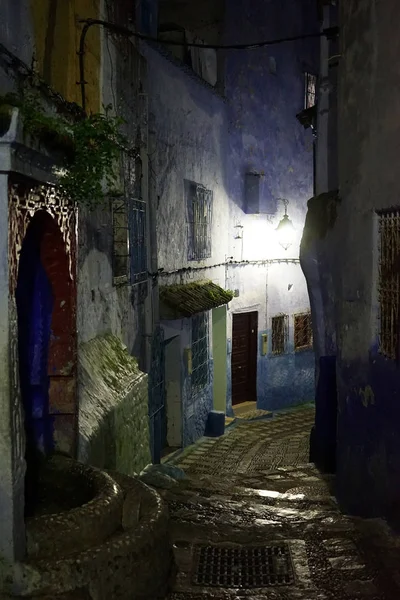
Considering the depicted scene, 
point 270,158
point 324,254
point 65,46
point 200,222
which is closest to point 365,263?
point 324,254

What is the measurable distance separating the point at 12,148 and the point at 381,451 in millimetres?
5075

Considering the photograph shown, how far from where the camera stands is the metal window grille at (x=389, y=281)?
6590 millimetres

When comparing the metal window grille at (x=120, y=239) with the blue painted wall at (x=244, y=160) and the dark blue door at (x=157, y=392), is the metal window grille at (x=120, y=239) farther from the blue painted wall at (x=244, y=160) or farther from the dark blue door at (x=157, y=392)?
the dark blue door at (x=157, y=392)

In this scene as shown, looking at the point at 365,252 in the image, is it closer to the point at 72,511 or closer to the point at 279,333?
the point at 72,511

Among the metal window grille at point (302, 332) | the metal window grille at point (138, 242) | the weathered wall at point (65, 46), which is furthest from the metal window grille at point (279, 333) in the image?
the weathered wall at point (65, 46)

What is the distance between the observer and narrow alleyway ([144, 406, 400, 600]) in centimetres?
530

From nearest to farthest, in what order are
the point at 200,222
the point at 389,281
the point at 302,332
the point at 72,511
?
the point at 72,511, the point at 389,281, the point at 200,222, the point at 302,332

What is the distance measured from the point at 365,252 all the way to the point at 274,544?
3419 millimetres

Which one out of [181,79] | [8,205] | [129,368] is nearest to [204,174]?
[181,79]

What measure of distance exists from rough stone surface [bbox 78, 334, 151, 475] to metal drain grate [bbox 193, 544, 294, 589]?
1.68 metres

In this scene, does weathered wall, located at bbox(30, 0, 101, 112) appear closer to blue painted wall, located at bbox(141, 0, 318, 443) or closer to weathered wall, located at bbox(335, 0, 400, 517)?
blue painted wall, located at bbox(141, 0, 318, 443)

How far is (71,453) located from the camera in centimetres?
634

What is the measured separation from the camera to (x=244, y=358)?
18172 mm

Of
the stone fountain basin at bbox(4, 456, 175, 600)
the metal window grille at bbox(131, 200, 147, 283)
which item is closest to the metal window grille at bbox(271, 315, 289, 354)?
the metal window grille at bbox(131, 200, 147, 283)
